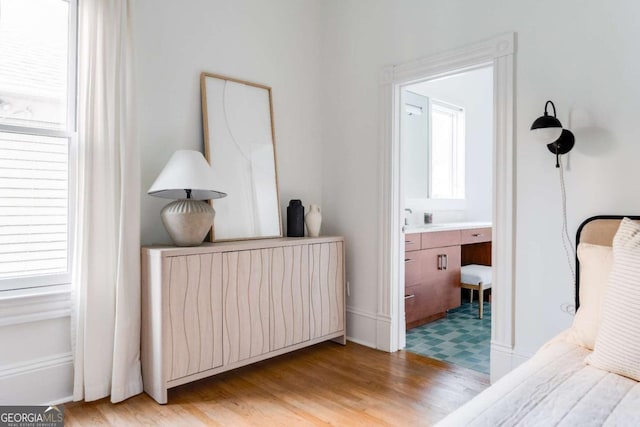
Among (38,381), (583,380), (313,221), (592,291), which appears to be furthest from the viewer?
(313,221)

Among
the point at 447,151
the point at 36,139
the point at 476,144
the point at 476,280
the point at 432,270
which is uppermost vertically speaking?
the point at 476,144

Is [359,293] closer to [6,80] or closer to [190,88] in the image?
[190,88]

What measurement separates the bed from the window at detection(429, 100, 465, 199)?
322 cm

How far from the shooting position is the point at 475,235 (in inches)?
173

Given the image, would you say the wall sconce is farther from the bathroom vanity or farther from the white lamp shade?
the white lamp shade

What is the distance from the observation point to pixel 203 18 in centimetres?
284

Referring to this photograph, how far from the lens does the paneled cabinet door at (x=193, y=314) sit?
89.4 inches

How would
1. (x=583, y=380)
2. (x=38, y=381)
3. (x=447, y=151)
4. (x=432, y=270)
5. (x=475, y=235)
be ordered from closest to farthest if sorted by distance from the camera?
1. (x=583, y=380)
2. (x=38, y=381)
3. (x=432, y=270)
4. (x=475, y=235)
5. (x=447, y=151)

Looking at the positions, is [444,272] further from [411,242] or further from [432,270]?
[411,242]

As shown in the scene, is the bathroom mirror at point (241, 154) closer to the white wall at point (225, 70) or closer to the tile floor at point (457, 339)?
the white wall at point (225, 70)

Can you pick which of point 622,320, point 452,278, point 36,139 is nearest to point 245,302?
point 36,139

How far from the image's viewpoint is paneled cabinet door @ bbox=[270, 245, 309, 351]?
2.74 m

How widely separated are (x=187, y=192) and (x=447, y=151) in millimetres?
3673

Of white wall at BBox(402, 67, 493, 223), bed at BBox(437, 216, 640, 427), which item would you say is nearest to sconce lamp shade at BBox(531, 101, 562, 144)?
bed at BBox(437, 216, 640, 427)
